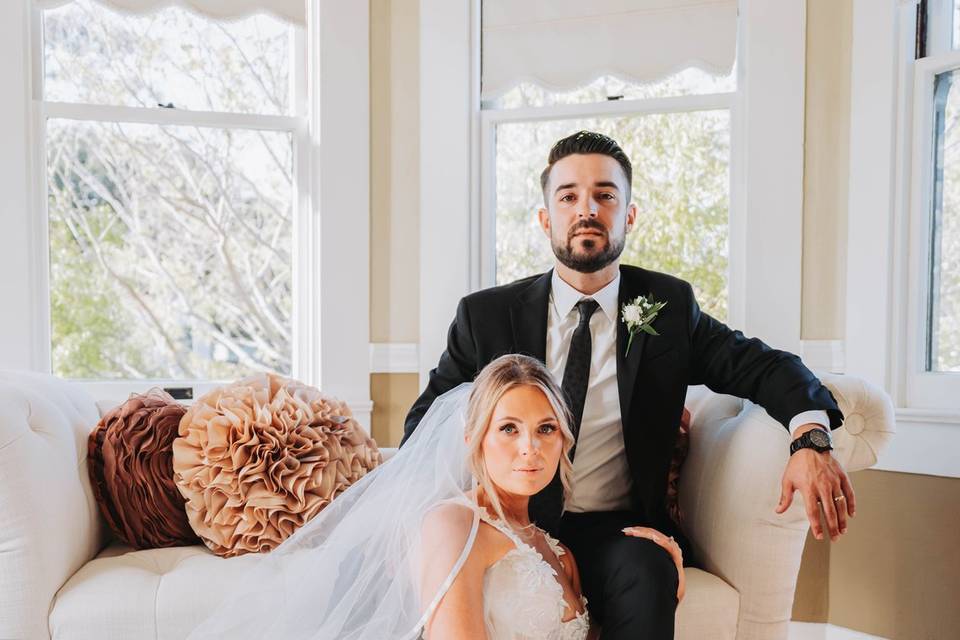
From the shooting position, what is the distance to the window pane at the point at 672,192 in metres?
3.26

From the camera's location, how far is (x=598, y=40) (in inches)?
130

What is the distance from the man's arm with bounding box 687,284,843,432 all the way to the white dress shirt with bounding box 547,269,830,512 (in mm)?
227

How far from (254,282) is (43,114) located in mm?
991

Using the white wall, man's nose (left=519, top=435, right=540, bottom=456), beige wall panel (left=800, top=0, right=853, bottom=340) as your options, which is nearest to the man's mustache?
man's nose (left=519, top=435, right=540, bottom=456)

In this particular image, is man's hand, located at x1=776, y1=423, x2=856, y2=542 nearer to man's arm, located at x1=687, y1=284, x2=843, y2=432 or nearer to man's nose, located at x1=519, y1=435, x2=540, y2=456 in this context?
man's arm, located at x1=687, y1=284, x2=843, y2=432

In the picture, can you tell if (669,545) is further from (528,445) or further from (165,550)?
(165,550)

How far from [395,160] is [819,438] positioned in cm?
207

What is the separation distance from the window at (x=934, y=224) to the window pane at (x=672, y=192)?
0.65 metres

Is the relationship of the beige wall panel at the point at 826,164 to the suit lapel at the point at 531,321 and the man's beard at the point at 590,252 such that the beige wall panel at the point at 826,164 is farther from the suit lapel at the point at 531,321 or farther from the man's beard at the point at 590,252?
the suit lapel at the point at 531,321

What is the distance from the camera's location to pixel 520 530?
1.83 metres

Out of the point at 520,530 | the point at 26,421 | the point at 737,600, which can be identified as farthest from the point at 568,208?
the point at 26,421

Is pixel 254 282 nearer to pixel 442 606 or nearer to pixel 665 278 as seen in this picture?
pixel 665 278

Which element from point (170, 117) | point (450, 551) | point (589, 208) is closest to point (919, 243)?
point (589, 208)

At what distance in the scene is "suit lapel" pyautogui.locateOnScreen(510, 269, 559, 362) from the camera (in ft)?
7.71
